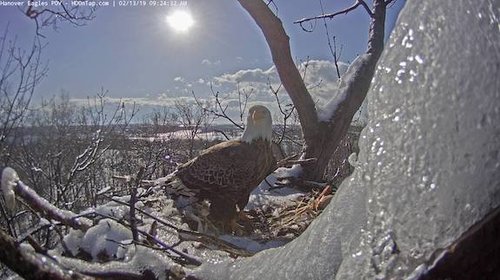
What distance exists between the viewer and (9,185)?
58cm

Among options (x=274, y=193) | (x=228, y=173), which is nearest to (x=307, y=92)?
A: (x=274, y=193)

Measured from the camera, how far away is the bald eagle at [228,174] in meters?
1.84

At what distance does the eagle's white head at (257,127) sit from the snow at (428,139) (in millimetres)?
1882

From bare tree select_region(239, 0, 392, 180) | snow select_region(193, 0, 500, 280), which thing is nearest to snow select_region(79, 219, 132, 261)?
snow select_region(193, 0, 500, 280)

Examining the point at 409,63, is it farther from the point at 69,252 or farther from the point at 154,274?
the point at 69,252

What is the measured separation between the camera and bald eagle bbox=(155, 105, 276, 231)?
1.84 m

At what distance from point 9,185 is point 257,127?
67.1 inches

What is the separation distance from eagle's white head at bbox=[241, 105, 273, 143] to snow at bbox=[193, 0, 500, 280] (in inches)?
74.1

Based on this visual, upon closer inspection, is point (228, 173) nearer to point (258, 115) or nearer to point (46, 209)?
point (258, 115)

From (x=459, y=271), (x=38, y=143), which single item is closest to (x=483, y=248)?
(x=459, y=271)

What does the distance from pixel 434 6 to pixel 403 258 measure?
0.16m

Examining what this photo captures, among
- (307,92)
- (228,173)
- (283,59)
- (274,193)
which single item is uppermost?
(283,59)

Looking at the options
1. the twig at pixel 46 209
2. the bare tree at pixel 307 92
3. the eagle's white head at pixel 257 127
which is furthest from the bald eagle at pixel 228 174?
the twig at pixel 46 209

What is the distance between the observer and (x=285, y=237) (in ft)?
4.42
